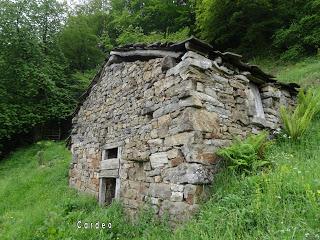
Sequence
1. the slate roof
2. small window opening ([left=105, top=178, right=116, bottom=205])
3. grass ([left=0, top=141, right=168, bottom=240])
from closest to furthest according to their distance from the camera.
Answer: the slate roof < grass ([left=0, top=141, right=168, bottom=240]) < small window opening ([left=105, top=178, right=116, bottom=205])

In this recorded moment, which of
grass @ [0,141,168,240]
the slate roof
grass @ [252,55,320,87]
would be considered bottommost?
grass @ [0,141,168,240]

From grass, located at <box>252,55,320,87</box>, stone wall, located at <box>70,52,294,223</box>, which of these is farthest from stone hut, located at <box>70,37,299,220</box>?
grass, located at <box>252,55,320,87</box>

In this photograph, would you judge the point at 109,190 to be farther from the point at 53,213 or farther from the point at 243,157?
the point at 243,157

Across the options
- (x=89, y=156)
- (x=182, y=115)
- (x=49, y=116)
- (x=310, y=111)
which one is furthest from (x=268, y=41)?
(x=49, y=116)

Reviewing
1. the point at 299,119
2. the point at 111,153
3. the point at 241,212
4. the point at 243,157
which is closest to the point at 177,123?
the point at 243,157

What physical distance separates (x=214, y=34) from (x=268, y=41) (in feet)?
9.02

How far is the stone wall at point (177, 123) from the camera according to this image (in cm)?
479

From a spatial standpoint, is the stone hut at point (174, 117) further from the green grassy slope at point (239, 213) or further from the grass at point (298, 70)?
the grass at point (298, 70)

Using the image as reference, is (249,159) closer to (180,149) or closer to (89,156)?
(180,149)

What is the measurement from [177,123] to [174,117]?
6.4 inches

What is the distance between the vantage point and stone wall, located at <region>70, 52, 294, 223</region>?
15.7 feet

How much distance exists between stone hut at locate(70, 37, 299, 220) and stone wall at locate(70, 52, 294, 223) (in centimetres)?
2

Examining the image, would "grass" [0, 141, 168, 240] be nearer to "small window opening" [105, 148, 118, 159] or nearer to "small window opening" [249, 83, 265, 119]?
"small window opening" [105, 148, 118, 159]

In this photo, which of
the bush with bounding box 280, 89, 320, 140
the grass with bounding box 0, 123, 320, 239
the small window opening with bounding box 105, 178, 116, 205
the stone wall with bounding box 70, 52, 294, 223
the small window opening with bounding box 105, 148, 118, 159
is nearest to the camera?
the grass with bounding box 0, 123, 320, 239
